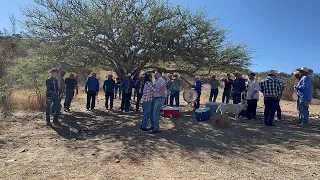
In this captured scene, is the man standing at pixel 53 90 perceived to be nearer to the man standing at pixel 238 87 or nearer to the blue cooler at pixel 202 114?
the blue cooler at pixel 202 114

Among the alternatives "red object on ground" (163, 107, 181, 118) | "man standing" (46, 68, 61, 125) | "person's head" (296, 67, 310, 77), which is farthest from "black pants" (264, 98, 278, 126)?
"man standing" (46, 68, 61, 125)

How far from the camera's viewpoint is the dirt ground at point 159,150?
5.94 m

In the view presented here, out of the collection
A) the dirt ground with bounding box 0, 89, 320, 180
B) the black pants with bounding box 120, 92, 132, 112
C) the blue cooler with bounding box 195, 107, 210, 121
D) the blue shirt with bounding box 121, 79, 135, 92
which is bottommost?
the dirt ground with bounding box 0, 89, 320, 180

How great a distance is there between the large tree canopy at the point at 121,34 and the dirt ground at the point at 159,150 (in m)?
3.19

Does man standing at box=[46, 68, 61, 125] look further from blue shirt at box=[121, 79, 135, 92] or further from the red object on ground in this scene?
the red object on ground

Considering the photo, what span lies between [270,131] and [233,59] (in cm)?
576

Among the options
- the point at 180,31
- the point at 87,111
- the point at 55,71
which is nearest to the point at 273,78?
the point at 180,31

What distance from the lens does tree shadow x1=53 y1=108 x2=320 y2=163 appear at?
752 centimetres

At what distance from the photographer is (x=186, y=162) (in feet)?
21.5

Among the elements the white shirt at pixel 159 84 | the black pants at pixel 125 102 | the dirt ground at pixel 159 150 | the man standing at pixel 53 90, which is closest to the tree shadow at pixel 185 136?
the dirt ground at pixel 159 150

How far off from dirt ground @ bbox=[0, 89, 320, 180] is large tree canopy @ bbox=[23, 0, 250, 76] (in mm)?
3192

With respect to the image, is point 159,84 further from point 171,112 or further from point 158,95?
point 171,112

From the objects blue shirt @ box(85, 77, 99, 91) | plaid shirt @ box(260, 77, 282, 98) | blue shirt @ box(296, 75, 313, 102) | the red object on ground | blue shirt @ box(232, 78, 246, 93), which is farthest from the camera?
blue shirt @ box(85, 77, 99, 91)

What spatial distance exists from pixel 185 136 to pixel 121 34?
5400mm
